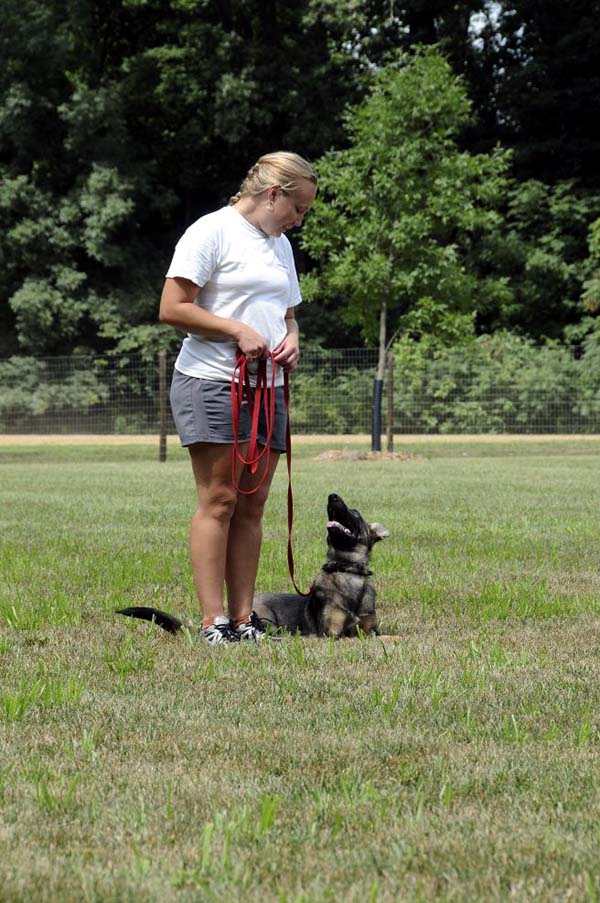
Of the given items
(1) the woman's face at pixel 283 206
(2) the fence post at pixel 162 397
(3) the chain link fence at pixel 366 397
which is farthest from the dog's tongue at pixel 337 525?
(3) the chain link fence at pixel 366 397

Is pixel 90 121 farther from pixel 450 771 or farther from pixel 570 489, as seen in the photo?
pixel 450 771

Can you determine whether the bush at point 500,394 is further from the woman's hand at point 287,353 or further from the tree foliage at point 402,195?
the woman's hand at point 287,353

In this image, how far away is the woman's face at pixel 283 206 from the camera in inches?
196

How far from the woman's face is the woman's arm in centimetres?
42

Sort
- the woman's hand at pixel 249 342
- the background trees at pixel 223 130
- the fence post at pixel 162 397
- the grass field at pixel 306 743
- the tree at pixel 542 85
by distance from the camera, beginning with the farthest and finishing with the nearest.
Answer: the tree at pixel 542 85, the background trees at pixel 223 130, the fence post at pixel 162 397, the woman's hand at pixel 249 342, the grass field at pixel 306 743

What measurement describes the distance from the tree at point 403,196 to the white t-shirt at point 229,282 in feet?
83.1

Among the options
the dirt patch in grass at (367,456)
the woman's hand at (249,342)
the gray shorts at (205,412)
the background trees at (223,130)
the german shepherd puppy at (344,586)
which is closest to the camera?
the woman's hand at (249,342)

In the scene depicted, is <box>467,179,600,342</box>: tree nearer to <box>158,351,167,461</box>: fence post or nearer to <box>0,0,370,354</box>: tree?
<box>0,0,370,354</box>: tree

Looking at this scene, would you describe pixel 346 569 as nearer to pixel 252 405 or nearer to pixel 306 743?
pixel 252 405

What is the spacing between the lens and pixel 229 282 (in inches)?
198

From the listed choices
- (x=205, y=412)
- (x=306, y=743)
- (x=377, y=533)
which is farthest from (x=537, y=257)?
(x=306, y=743)

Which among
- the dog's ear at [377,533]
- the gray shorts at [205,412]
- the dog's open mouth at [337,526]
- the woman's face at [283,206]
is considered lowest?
the dog's ear at [377,533]

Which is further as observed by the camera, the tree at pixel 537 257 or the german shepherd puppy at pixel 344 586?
the tree at pixel 537 257

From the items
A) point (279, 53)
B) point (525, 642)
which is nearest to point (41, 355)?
point (279, 53)
